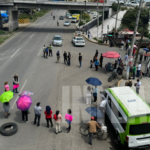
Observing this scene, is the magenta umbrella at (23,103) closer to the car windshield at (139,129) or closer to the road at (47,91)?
the road at (47,91)

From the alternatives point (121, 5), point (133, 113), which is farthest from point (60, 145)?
point (121, 5)

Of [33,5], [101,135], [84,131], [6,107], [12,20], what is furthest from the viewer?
[33,5]

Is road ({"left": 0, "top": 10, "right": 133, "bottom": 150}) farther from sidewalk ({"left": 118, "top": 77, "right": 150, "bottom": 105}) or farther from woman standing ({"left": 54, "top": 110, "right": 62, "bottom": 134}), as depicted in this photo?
sidewalk ({"left": 118, "top": 77, "right": 150, "bottom": 105})

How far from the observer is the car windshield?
7465 mm

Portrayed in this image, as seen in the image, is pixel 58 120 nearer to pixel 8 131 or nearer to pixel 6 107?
pixel 8 131

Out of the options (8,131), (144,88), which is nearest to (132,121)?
(8,131)

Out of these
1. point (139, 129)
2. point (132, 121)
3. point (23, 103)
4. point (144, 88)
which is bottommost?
point (144, 88)

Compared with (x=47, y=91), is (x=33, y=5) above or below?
above

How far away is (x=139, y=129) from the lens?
24.6 ft

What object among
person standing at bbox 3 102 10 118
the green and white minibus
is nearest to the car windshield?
the green and white minibus

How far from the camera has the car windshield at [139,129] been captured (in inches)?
294

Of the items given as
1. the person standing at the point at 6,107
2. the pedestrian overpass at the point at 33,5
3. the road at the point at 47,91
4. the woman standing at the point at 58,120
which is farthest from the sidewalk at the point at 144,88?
the pedestrian overpass at the point at 33,5

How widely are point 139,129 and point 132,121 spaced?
46 centimetres

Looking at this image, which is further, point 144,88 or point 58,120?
point 144,88
